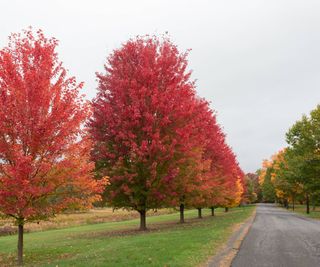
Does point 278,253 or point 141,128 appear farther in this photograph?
point 141,128

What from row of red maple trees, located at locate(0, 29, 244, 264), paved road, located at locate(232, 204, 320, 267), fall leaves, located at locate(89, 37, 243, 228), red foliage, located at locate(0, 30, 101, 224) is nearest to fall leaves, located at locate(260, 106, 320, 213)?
row of red maple trees, located at locate(0, 29, 244, 264)

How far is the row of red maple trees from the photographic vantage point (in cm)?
1305

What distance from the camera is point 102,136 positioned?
71.6ft

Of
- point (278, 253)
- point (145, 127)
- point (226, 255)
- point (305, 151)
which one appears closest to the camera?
point (226, 255)

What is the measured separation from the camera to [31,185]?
12750 mm

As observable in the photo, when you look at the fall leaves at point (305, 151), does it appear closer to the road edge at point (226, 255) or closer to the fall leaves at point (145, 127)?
the fall leaves at point (145, 127)

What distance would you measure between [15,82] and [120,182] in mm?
9763

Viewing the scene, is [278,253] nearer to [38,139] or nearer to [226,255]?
[226,255]

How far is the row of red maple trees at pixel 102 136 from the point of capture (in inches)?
514

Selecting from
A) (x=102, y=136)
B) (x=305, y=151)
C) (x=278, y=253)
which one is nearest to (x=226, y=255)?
(x=278, y=253)

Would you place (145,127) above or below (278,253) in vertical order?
above

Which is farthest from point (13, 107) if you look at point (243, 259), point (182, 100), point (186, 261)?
point (182, 100)

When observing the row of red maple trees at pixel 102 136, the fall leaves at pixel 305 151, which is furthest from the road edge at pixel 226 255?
the fall leaves at pixel 305 151

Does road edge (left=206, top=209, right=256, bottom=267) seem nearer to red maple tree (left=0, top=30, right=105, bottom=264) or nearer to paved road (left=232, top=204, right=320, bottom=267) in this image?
paved road (left=232, top=204, right=320, bottom=267)
